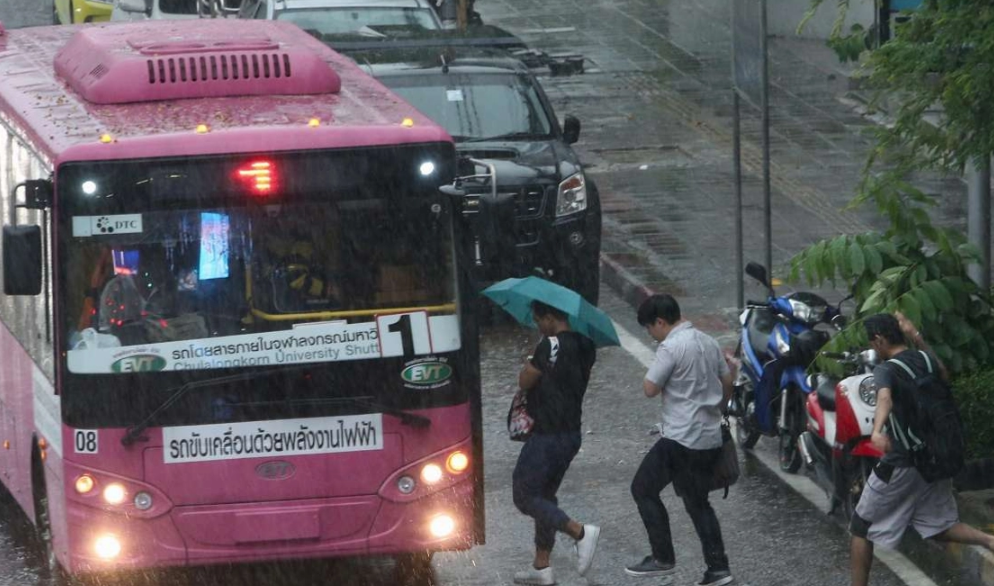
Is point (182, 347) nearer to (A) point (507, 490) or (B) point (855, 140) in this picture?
(A) point (507, 490)

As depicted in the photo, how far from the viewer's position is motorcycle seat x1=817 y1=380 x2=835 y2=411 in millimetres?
10094

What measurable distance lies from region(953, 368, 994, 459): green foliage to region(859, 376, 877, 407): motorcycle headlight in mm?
1015

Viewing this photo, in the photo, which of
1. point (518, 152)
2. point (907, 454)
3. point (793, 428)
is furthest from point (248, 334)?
point (518, 152)

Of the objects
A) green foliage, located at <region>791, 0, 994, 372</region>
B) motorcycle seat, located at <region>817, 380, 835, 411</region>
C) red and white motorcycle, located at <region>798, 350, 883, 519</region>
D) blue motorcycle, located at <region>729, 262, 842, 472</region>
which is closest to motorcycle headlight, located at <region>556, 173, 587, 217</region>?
blue motorcycle, located at <region>729, 262, 842, 472</region>

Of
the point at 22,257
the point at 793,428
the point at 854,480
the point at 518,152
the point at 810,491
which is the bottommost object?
the point at 810,491

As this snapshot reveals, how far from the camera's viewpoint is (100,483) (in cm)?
825

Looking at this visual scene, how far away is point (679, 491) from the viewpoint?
9336mm

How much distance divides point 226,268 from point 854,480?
3.70 meters

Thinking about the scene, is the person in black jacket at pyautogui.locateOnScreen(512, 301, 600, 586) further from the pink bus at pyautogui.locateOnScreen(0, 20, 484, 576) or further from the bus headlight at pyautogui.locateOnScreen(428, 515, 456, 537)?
the bus headlight at pyautogui.locateOnScreen(428, 515, 456, 537)

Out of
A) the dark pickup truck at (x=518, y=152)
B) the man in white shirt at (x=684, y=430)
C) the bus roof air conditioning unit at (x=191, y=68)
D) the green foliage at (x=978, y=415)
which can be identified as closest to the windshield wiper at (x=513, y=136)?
the dark pickup truck at (x=518, y=152)

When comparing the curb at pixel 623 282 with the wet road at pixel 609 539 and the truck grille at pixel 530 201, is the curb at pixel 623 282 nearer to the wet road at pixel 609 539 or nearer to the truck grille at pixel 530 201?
the truck grille at pixel 530 201

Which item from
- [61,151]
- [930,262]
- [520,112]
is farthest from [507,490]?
[520,112]

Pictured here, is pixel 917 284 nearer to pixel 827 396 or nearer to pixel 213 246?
pixel 827 396

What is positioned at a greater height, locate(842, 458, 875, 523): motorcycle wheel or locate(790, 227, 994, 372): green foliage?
locate(790, 227, 994, 372): green foliage
